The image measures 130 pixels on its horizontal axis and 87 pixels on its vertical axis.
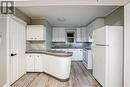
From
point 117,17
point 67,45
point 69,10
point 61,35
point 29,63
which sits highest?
point 69,10

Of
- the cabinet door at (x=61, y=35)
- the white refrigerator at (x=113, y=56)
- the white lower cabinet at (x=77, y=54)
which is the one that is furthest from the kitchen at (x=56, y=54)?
the cabinet door at (x=61, y=35)

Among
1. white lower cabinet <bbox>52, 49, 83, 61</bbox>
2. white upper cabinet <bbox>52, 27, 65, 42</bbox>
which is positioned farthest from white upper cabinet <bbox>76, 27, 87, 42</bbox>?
white upper cabinet <bbox>52, 27, 65, 42</bbox>

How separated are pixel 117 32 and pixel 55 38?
5.62m

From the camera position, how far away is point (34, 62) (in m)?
5.09

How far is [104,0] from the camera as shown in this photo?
2699 mm

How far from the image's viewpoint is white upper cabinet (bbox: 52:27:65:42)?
27.6ft

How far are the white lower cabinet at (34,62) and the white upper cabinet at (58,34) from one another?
11.4 ft

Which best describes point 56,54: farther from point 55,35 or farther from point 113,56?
point 55,35

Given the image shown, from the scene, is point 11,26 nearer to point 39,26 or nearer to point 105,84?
point 39,26

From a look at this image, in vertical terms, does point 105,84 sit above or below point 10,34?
below

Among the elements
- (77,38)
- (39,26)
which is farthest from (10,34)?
(77,38)

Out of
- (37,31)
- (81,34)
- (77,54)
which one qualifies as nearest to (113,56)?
(37,31)

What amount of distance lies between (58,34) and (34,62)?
3.72 meters

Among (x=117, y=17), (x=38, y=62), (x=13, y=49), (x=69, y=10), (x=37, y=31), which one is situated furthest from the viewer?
(x=37, y=31)
